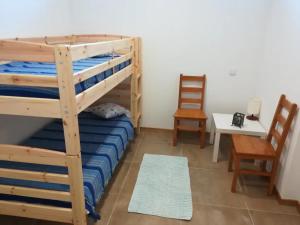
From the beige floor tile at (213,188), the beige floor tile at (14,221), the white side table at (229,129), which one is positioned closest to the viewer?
the beige floor tile at (14,221)

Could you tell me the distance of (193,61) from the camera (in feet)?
10.8

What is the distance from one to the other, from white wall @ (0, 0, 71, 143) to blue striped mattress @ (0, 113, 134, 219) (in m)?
0.16

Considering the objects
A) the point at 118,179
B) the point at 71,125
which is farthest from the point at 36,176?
the point at 118,179

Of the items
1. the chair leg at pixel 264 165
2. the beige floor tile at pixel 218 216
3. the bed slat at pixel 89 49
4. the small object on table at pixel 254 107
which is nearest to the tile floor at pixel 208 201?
the beige floor tile at pixel 218 216

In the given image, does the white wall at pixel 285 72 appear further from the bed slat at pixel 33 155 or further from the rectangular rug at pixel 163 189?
the bed slat at pixel 33 155

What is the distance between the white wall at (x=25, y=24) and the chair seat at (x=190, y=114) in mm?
1654

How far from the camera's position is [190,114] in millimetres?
3156

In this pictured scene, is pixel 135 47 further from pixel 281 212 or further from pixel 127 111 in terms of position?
pixel 281 212

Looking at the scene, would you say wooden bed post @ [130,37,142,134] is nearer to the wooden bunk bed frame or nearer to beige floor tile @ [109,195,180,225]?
the wooden bunk bed frame

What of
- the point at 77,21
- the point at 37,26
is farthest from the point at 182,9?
the point at 37,26

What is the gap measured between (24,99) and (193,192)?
174cm

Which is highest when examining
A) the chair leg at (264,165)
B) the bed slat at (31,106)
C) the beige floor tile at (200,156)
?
the bed slat at (31,106)

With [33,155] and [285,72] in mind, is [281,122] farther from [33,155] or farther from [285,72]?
[33,155]

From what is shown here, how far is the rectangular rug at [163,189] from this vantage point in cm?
208
